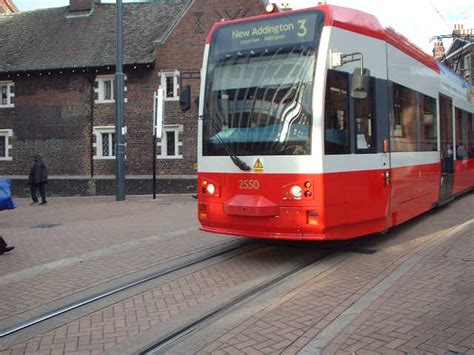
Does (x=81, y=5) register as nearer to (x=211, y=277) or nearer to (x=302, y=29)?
(x=302, y=29)

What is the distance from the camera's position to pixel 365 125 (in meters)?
7.27

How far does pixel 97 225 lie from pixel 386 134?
6.88m

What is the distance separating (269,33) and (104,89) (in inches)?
858

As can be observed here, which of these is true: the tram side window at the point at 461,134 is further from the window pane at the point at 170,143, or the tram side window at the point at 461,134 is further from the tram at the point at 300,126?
the window pane at the point at 170,143

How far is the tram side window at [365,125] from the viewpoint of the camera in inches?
279

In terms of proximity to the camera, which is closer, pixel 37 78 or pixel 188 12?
pixel 188 12

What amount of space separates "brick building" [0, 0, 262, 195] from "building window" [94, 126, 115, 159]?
0.17 ft

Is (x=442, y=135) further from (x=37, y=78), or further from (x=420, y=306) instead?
(x=37, y=78)

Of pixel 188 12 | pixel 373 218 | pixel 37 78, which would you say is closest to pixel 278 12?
pixel 373 218

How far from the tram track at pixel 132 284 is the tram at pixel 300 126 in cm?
60

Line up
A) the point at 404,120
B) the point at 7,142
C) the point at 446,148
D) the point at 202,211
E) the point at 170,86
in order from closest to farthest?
1. the point at 202,211
2. the point at 404,120
3. the point at 446,148
4. the point at 170,86
5. the point at 7,142

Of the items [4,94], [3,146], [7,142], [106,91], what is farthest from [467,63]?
[3,146]

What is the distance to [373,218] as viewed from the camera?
7418 mm

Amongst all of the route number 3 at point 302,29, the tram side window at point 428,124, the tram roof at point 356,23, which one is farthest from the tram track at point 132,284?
the tram side window at point 428,124
